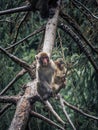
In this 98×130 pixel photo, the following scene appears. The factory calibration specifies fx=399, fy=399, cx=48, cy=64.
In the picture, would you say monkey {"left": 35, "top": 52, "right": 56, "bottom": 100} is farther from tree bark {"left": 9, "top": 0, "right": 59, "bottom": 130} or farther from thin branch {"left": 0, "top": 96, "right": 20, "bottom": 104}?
thin branch {"left": 0, "top": 96, "right": 20, "bottom": 104}

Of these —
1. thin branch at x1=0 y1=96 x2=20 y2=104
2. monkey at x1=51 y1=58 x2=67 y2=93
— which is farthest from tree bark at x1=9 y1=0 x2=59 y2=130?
monkey at x1=51 y1=58 x2=67 y2=93

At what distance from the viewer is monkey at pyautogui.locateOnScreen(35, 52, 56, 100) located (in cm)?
341

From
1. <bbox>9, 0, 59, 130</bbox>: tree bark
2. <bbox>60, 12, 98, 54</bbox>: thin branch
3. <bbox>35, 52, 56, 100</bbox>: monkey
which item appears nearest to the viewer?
<bbox>9, 0, 59, 130</bbox>: tree bark

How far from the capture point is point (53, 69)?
11.5ft

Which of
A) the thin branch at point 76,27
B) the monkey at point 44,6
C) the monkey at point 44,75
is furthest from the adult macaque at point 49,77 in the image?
the monkey at point 44,6

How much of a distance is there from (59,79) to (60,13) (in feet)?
2.15

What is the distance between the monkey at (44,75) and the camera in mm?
3405

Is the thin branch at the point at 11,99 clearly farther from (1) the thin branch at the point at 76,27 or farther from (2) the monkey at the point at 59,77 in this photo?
(1) the thin branch at the point at 76,27

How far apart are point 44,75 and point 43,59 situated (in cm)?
40

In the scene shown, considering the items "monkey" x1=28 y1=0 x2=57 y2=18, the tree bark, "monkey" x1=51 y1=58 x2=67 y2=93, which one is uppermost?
"monkey" x1=28 y1=0 x2=57 y2=18

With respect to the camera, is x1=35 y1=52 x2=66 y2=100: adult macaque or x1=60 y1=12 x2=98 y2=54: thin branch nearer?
x1=35 y1=52 x2=66 y2=100: adult macaque

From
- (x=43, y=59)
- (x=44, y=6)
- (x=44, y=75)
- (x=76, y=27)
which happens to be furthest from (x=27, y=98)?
(x=44, y=6)

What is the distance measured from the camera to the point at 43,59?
3.24 meters

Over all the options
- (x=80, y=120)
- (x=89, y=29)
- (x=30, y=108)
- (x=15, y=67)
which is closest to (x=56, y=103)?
(x=80, y=120)
